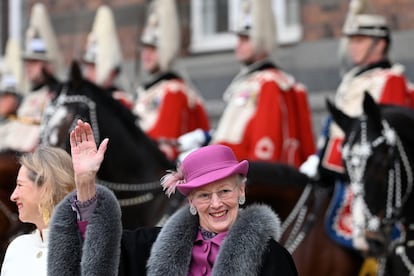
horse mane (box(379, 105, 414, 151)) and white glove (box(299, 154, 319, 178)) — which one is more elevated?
horse mane (box(379, 105, 414, 151))

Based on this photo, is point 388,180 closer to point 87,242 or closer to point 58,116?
point 58,116

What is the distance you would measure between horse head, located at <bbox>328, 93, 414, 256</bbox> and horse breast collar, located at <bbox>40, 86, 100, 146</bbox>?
2078mm

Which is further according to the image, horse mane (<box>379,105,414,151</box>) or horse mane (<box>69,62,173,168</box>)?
horse mane (<box>69,62,173,168</box>)

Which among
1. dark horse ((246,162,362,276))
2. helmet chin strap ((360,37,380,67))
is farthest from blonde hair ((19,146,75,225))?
helmet chin strap ((360,37,380,67))

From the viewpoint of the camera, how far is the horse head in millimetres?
6141

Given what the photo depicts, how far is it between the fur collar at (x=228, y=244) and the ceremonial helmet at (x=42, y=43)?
852 cm

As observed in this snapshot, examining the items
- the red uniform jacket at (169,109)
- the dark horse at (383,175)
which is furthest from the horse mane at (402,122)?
the red uniform jacket at (169,109)

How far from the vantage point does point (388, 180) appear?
6.16 m

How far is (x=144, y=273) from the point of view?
12.6 ft

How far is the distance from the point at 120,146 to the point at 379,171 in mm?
2222

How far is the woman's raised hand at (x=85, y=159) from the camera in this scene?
150 inches

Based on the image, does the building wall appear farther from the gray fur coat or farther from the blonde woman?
the gray fur coat

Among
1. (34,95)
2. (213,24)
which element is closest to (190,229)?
(34,95)

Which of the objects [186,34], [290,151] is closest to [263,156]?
[290,151]
